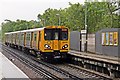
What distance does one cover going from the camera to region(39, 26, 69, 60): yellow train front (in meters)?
24.6

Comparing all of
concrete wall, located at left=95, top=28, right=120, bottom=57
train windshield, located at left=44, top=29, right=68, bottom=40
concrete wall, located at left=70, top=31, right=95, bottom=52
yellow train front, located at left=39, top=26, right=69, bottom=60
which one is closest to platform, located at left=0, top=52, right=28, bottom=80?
yellow train front, located at left=39, top=26, right=69, bottom=60

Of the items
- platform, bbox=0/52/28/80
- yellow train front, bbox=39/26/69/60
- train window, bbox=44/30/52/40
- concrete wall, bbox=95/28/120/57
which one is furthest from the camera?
train window, bbox=44/30/52/40

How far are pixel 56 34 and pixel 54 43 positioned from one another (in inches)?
29.3

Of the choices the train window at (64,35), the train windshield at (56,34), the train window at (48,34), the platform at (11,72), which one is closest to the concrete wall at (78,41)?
the train window at (64,35)

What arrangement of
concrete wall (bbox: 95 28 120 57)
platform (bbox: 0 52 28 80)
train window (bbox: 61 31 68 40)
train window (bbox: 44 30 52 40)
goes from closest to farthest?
platform (bbox: 0 52 28 80), concrete wall (bbox: 95 28 120 57), train window (bbox: 44 30 52 40), train window (bbox: 61 31 68 40)

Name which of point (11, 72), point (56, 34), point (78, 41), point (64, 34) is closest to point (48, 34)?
point (56, 34)

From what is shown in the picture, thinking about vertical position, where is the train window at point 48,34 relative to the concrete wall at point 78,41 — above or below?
above

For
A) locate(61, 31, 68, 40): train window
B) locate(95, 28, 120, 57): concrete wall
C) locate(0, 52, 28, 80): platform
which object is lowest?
locate(0, 52, 28, 80): platform

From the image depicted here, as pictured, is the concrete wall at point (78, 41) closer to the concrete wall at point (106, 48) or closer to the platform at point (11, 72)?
the concrete wall at point (106, 48)

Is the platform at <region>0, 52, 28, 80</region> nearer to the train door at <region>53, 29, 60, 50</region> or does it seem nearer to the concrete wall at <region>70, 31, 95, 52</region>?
the train door at <region>53, 29, 60, 50</region>

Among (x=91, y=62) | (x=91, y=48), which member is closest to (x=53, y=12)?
(x=91, y=48)

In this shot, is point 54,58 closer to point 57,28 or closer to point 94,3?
point 57,28

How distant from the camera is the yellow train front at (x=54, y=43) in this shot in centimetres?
2458

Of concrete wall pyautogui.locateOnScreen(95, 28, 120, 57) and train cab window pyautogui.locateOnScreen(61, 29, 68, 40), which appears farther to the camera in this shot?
train cab window pyautogui.locateOnScreen(61, 29, 68, 40)
